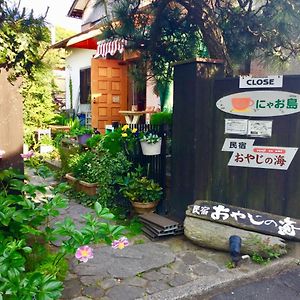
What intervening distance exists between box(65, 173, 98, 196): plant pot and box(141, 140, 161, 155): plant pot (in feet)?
3.35

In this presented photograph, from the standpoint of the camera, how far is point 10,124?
115 inches

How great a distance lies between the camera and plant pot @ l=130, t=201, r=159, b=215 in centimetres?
401

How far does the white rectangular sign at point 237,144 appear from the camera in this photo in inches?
138

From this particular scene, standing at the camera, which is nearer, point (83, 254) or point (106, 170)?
point (83, 254)

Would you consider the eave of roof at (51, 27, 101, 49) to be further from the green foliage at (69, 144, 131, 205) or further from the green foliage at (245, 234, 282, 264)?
the green foliage at (245, 234, 282, 264)

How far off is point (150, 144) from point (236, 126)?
1.14 metres

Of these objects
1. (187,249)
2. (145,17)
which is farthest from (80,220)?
(145,17)

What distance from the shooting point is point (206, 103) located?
3.62 m

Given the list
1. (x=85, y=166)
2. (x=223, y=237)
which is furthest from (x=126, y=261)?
(x=85, y=166)

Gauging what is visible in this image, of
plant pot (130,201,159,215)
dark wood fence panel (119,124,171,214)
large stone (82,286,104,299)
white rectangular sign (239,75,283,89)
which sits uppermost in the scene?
white rectangular sign (239,75,283,89)

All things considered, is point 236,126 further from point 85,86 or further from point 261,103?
point 85,86

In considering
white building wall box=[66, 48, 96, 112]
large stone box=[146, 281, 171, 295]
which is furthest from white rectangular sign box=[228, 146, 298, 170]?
white building wall box=[66, 48, 96, 112]

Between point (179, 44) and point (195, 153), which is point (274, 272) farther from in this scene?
point (179, 44)

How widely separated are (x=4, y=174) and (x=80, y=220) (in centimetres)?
154
